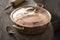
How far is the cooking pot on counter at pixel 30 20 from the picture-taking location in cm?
92

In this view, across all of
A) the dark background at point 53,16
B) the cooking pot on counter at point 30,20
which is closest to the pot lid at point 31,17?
the cooking pot on counter at point 30,20

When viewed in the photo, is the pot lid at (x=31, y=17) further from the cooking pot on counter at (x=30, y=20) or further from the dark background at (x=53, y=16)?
the dark background at (x=53, y=16)

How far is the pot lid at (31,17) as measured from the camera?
946 mm

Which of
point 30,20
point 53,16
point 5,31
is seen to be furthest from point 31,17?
point 53,16

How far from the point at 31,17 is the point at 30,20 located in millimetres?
34

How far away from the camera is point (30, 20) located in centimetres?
96

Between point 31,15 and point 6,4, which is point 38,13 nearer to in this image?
point 31,15

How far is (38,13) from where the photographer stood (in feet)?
3.38

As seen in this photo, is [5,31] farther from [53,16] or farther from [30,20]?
[53,16]

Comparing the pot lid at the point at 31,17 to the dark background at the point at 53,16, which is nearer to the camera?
the pot lid at the point at 31,17

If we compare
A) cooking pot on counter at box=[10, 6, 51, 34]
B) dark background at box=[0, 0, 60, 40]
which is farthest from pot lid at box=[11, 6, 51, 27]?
dark background at box=[0, 0, 60, 40]

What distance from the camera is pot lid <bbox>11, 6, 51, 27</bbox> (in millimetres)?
946

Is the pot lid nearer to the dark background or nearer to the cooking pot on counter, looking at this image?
the cooking pot on counter

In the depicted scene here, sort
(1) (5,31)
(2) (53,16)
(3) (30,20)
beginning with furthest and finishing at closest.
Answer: (2) (53,16), (1) (5,31), (3) (30,20)
